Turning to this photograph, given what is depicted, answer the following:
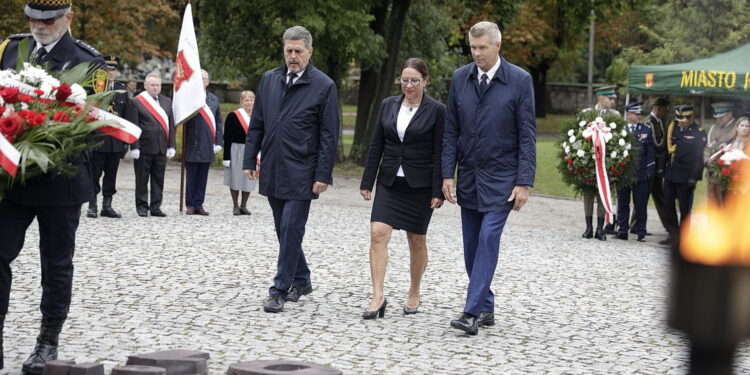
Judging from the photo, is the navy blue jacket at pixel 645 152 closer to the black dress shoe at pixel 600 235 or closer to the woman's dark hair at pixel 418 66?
the black dress shoe at pixel 600 235

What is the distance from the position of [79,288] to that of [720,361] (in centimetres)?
656

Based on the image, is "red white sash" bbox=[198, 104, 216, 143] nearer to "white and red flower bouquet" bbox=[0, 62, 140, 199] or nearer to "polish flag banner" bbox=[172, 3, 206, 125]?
"polish flag banner" bbox=[172, 3, 206, 125]

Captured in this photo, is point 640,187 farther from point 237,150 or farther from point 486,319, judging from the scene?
point 486,319

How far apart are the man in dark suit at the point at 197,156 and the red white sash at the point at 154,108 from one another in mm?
411

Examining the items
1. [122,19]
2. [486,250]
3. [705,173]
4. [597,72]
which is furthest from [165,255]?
[597,72]

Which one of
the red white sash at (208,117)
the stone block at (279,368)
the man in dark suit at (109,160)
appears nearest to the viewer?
the stone block at (279,368)

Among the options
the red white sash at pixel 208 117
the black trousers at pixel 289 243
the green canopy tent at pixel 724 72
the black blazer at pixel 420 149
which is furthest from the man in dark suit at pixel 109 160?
the green canopy tent at pixel 724 72

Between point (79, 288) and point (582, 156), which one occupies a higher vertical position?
point (582, 156)

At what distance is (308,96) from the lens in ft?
26.4

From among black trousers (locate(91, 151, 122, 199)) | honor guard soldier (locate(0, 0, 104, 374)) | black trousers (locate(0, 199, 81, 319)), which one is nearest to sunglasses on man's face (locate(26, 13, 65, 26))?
honor guard soldier (locate(0, 0, 104, 374))

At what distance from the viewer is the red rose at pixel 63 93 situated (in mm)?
5605

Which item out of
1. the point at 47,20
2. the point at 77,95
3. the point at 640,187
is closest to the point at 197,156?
the point at 640,187

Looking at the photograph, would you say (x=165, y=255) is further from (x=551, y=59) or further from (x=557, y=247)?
(x=551, y=59)

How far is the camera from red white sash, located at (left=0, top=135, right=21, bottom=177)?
5199 mm
